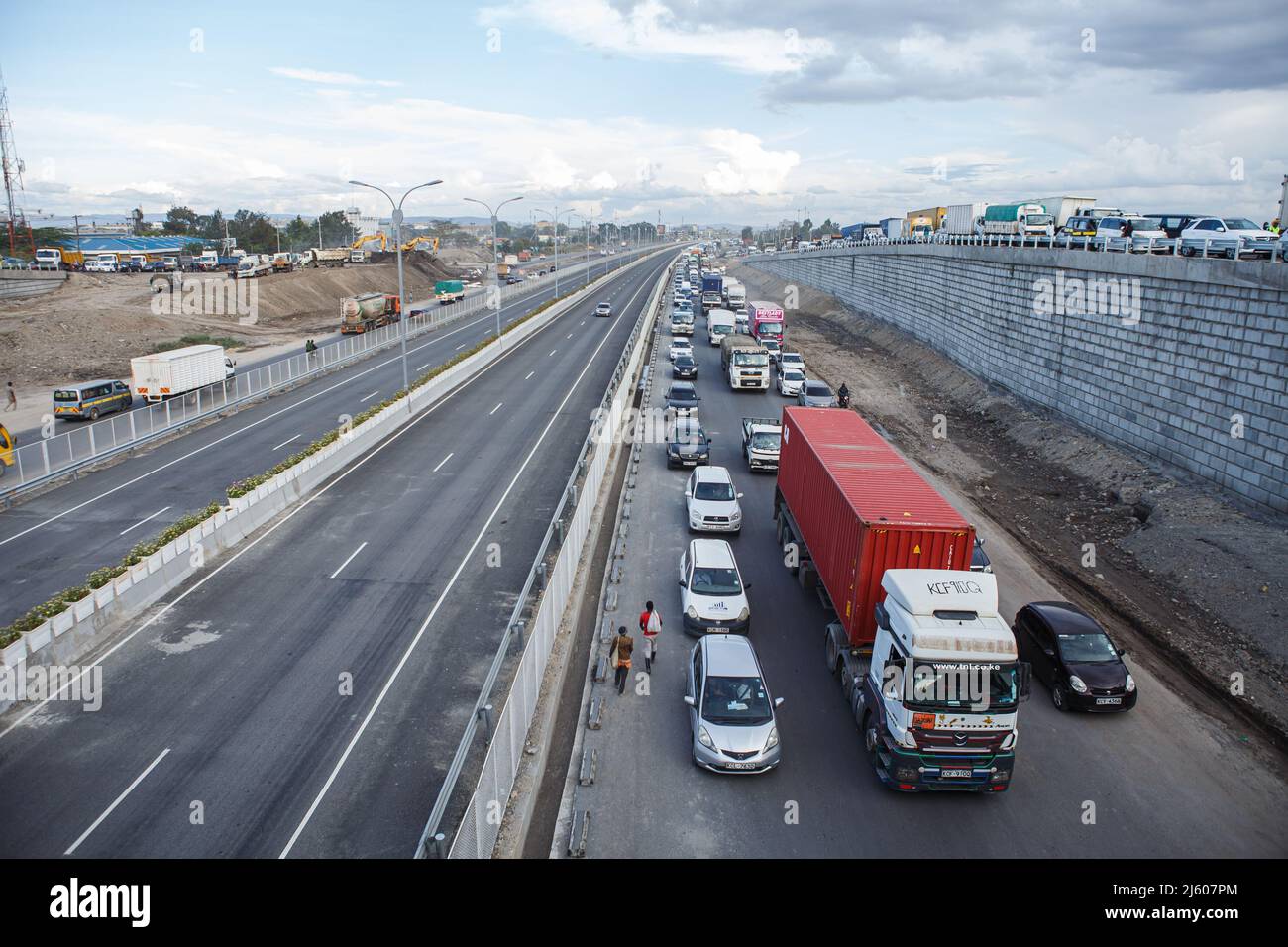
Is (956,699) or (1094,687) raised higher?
(956,699)

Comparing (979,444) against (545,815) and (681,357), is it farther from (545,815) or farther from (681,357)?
(545,815)

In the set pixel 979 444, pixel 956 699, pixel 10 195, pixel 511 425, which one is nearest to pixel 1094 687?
pixel 956 699

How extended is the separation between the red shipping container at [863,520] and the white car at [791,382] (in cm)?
2159

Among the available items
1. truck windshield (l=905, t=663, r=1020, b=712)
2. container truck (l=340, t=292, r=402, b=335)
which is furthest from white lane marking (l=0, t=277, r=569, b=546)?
truck windshield (l=905, t=663, r=1020, b=712)

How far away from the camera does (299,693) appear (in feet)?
50.6

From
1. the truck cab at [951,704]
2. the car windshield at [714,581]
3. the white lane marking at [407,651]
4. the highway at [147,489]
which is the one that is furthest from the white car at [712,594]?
the highway at [147,489]

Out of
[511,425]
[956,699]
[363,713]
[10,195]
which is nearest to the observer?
[956,699]

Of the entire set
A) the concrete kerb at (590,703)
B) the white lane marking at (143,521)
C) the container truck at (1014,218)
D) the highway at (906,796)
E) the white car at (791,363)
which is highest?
the container truck at (1014,218)

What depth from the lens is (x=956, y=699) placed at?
12094 millimetres

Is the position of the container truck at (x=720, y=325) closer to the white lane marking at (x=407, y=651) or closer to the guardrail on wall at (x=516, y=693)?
the white lane marking at (x=407, y=651)

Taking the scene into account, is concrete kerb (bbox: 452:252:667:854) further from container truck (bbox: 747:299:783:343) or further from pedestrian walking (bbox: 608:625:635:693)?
container truck (bbox: 747:299:783:343)

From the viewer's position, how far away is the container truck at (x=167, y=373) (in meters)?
37.7

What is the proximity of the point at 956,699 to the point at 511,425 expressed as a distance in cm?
2690
